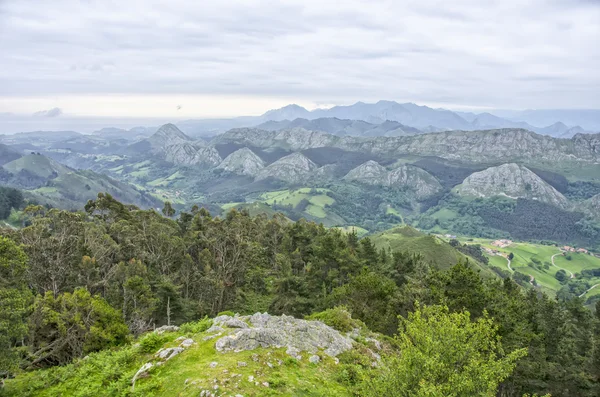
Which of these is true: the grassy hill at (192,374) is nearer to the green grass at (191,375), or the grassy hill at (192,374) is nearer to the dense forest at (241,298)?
the green grass at (191,375)

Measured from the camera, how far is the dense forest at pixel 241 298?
26.4m

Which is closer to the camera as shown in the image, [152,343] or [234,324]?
[152,343]

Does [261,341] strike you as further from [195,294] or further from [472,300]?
[195,294]

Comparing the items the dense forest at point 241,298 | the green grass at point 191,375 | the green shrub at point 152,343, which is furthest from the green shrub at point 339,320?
the green shrub at point 152,343

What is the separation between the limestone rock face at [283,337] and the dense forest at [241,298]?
4.27m

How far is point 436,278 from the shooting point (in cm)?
4550

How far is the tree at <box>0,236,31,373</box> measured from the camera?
26.0 m

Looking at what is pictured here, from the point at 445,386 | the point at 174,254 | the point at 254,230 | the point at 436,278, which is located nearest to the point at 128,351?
the point at 445,386

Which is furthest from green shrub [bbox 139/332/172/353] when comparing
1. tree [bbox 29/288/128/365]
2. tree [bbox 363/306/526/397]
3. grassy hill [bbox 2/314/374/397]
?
tree [bbox 363/306/526/397]

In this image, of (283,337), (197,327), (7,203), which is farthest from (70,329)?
(7,203)

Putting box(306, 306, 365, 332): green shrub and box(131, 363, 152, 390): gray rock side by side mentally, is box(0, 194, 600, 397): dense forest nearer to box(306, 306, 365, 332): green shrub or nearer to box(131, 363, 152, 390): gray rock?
box(306, 306, 365, 332): green shrub

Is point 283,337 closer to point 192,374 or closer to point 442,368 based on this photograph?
point 192,374

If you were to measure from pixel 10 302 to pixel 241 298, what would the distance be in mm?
39512

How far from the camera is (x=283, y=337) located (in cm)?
2978
